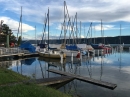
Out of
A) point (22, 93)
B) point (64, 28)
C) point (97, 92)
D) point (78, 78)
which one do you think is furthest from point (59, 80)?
point (64, 28)

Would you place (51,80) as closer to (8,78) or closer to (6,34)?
(8,78)

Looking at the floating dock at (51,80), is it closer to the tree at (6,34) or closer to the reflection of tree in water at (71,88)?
the reflection of tree in water at (71,88)

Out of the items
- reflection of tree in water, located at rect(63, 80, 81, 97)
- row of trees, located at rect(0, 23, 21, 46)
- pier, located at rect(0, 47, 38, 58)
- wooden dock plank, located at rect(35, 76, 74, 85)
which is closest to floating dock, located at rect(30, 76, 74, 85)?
wooden dock plank, located at rect(35, 76, 74, 85)

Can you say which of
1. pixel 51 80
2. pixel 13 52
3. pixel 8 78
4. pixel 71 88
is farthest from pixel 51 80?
pixel 13 52

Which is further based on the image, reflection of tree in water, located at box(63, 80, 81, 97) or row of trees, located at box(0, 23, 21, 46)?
row of trees, located at box(0, 23, 21, 46)

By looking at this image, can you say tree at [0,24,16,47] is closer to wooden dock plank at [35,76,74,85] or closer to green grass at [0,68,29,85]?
wooden dock plank at [35,76,74,85]

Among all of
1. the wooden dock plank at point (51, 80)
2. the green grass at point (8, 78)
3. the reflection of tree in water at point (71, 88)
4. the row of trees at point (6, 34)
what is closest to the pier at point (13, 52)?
the row of trees at point (6, 34)

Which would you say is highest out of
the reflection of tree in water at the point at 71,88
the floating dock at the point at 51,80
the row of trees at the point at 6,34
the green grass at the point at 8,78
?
the row of trees at the point at 6,34

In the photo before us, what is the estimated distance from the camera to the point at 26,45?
49.9 metres

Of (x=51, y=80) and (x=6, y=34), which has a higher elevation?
(x=6, y=34)

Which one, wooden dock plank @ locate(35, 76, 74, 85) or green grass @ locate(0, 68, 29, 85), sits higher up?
green grass @ locate(0, 68, 29, 85)

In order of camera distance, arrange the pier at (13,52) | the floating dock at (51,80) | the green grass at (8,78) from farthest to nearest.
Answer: the pier at (13,52)
the floating dock at (51,80)
the green grass at (8,78)

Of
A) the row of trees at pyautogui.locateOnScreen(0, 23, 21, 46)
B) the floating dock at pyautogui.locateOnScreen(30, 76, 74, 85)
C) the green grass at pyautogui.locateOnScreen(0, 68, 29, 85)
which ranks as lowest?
the floating dock at pyautogui.locateOnScreen(30, 76, 74, 85)

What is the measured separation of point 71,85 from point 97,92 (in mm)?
2951
